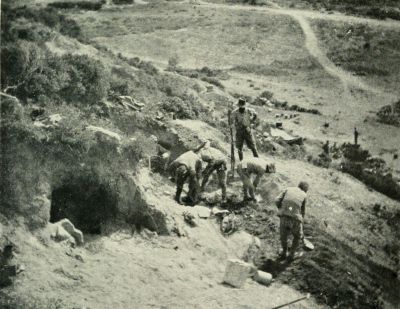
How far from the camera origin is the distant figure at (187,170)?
10.2 metres

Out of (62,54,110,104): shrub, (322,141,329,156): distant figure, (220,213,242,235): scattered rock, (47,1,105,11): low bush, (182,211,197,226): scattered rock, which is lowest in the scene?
(322,141,329,156): distant figure

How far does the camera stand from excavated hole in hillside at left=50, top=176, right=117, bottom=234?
8.52 m

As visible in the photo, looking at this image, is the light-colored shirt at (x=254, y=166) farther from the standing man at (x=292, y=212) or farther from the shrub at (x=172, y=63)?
the shrub at (x=172, y=63)

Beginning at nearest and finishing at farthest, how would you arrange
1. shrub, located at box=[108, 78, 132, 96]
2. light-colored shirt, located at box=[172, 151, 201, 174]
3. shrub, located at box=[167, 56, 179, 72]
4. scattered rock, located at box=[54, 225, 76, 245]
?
scattered rock, located at box=[54, 225, 76, 245]
light-colored shirt, located at box=[172, 151, 201, 174]
shrub, located at box=[108, 78, 132, 96]
shrub, located at box=[167, 56, 179, 72]

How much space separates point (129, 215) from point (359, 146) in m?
13.5

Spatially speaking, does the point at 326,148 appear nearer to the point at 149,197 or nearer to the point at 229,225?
the point at 229,225

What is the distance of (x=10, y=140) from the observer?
27.3ft

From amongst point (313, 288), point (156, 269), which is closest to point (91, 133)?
point (156, 269)

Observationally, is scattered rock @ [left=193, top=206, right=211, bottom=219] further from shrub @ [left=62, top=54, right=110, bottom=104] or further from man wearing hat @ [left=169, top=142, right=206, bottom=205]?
shrub @ [left=62, top=54, right=110, bottom=104]

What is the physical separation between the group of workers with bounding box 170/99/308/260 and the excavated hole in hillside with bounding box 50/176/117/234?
1.80 metres

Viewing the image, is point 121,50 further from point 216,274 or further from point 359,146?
point 216,274

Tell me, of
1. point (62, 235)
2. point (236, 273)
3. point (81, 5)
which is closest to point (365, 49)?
point (81, 5)

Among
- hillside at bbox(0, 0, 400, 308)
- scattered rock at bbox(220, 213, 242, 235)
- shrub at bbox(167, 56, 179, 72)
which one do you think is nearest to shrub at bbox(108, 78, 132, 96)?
hillside at bbox(0, 0, 400, 308)

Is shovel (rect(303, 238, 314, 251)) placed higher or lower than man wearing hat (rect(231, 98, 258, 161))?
lower
